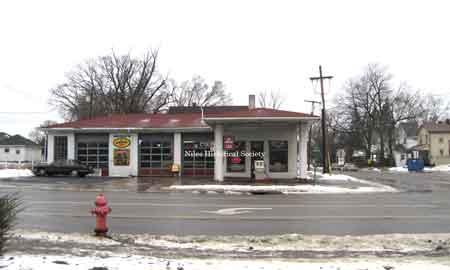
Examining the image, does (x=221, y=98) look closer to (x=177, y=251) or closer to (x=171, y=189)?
(x=171, y=189)

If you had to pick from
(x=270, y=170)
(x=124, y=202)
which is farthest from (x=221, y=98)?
(x=124, y=202)

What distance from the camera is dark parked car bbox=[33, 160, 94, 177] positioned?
108 ft

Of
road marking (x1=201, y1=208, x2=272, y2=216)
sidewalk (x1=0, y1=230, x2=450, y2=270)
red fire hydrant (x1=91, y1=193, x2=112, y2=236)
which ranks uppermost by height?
red fire hydrant (x1=91, y1=193, x2=112, y2=236)

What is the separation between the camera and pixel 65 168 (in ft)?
108

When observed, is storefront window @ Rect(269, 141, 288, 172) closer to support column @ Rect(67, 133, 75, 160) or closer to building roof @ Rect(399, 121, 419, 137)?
support column @ Rect(67, 133, 75, 160)

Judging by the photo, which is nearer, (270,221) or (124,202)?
(270,221)

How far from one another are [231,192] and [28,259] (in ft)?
50.2

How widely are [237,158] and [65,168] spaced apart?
1356cm

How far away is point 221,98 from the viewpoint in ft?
243

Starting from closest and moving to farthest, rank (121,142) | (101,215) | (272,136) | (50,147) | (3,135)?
(101,215), (272,136), (121,142), (50,147), (3,135)

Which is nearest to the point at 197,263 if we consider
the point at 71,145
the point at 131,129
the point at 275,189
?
the point at 275,189

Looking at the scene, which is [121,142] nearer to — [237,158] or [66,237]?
[237,158]

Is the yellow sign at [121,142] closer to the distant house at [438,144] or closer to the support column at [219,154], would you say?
the support column at [219,154]

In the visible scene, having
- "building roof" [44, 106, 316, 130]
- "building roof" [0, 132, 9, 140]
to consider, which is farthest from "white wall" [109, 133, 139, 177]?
"building roof" [0, 132, 9, 140]
